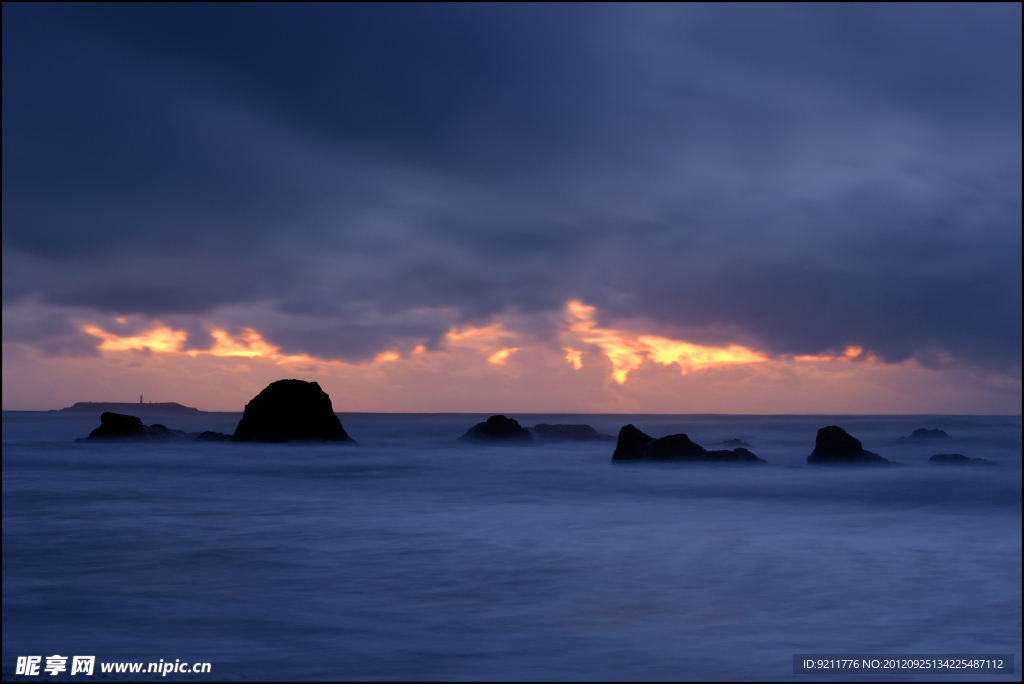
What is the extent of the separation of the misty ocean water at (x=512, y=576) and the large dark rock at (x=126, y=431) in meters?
20.5

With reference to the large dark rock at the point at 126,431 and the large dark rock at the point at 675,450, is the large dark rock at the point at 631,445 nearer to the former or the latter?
the large dark rock at the point at 675,450

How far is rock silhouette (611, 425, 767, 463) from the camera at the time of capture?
28.3 meters

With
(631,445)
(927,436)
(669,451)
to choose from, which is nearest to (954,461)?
(669,451)

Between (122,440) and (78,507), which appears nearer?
(78,507)

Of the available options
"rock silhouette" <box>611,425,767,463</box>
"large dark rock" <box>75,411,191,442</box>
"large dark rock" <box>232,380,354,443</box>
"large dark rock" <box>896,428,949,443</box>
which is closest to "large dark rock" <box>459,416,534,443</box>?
"large dark rock" <box>232,380,354,443</box>

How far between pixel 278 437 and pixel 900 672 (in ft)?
127

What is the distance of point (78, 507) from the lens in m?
19.0

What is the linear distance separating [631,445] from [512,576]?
73.1 ft

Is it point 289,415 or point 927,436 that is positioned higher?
point 289,415

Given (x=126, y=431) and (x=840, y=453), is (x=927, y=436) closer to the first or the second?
(x=840, y=453)

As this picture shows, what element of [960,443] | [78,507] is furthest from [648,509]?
[960,443]

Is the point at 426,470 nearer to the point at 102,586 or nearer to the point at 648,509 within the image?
the point at 648,509

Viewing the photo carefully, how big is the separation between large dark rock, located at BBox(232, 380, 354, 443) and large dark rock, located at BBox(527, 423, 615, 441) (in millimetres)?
21134

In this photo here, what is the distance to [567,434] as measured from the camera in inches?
2388
